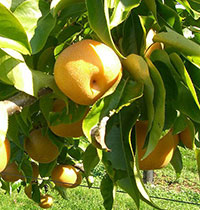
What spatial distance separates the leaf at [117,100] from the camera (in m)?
0.58

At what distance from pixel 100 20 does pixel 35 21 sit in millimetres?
121

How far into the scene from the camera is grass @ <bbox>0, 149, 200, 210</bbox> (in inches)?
172

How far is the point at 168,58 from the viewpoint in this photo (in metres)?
0.66

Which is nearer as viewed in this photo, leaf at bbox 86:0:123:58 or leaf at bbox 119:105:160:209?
leaf at bbox 86:0:123:58

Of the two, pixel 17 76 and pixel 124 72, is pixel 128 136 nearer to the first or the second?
pixel 124 72

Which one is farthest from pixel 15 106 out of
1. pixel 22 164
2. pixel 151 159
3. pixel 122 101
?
pixel 22 164

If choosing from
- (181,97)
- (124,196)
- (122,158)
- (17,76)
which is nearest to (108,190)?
(122,158)

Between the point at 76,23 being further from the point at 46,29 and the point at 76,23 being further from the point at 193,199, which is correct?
the point at 193,199

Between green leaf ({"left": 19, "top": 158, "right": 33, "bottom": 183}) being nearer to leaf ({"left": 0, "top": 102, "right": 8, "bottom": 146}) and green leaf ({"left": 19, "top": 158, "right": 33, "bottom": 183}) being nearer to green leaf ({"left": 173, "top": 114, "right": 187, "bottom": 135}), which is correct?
green leaf ({"left": 173, "top": 114, "right": 187, "bottom": 135})

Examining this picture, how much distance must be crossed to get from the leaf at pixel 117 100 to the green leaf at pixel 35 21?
0.13 metres

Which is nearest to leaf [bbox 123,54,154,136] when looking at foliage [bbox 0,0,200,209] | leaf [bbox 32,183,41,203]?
foliage [bbox 0,0,200,209]

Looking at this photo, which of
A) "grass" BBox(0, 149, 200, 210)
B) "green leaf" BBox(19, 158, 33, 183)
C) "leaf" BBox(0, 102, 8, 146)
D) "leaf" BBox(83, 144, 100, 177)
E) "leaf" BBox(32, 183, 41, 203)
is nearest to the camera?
"leaf" BBox(0, 102, 8, 146)

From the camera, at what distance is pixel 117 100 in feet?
2.05

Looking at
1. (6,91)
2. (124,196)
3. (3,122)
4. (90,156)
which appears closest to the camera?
(3,122)
